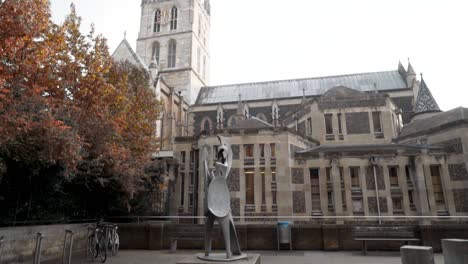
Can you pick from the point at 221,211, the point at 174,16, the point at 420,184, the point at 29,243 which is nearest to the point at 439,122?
the point at 420,184

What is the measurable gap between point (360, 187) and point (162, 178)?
1372 centimetres

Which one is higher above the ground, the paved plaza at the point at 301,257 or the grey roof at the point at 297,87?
the grey roof at the point at 297,87

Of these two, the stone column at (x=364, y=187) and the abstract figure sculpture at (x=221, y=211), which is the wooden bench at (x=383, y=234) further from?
the stone column at (x=364, y=187)

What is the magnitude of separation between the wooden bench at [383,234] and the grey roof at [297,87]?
33116mm

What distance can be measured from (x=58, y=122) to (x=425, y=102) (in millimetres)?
33125

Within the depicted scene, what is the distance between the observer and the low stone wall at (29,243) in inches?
348

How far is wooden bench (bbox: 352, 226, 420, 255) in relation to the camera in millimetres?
11055

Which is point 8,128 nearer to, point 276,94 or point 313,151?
point 313,151

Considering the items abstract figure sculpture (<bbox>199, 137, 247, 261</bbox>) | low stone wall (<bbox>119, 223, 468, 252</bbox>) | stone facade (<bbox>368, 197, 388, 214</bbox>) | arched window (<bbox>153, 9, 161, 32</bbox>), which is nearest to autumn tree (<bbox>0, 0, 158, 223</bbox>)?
low stone wall (<bbox>119, 223, 468, 252</bbox>)

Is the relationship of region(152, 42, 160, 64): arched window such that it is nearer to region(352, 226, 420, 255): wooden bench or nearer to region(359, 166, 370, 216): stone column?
region(359, 166, 370, 216): stone column

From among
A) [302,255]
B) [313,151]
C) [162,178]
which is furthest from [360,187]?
[162,178]

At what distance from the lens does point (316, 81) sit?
157 ft

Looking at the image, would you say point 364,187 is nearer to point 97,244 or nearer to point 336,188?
point 336,188

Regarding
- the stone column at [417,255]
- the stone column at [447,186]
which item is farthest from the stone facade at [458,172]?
the stone column at [417,255]
